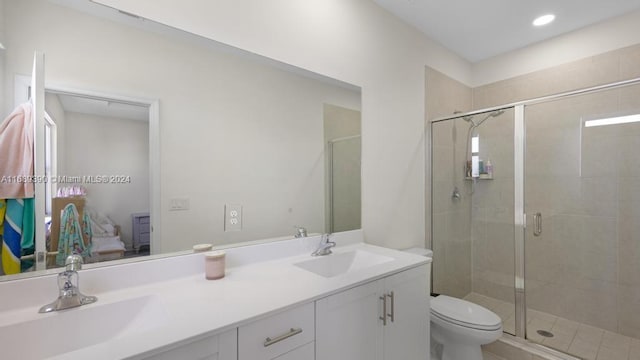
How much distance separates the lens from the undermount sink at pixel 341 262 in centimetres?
151

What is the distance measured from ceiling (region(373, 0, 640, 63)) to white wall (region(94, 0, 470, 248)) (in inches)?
4.7

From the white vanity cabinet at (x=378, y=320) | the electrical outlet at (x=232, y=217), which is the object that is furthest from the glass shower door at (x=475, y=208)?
the electrical outlet at (x=232, y=217)

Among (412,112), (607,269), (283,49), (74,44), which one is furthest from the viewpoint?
(412,112)

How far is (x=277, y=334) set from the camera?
90 centimetres

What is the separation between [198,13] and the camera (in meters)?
1.23

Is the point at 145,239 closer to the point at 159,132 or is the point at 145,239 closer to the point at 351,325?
the point at 159,132

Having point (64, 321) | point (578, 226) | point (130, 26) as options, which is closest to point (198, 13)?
point (130, 26)

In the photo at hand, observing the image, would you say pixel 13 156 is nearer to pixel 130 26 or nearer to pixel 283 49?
pixel 130 26

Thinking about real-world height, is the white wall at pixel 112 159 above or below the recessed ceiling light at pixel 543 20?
below

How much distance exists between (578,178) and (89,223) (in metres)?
3.28

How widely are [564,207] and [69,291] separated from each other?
3.27 meters

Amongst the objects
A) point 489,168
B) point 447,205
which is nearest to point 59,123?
point 447,205

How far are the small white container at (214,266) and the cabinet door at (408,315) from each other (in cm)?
75

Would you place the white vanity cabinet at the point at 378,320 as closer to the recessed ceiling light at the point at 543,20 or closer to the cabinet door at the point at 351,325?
the cabinet door at the point at 351,325
